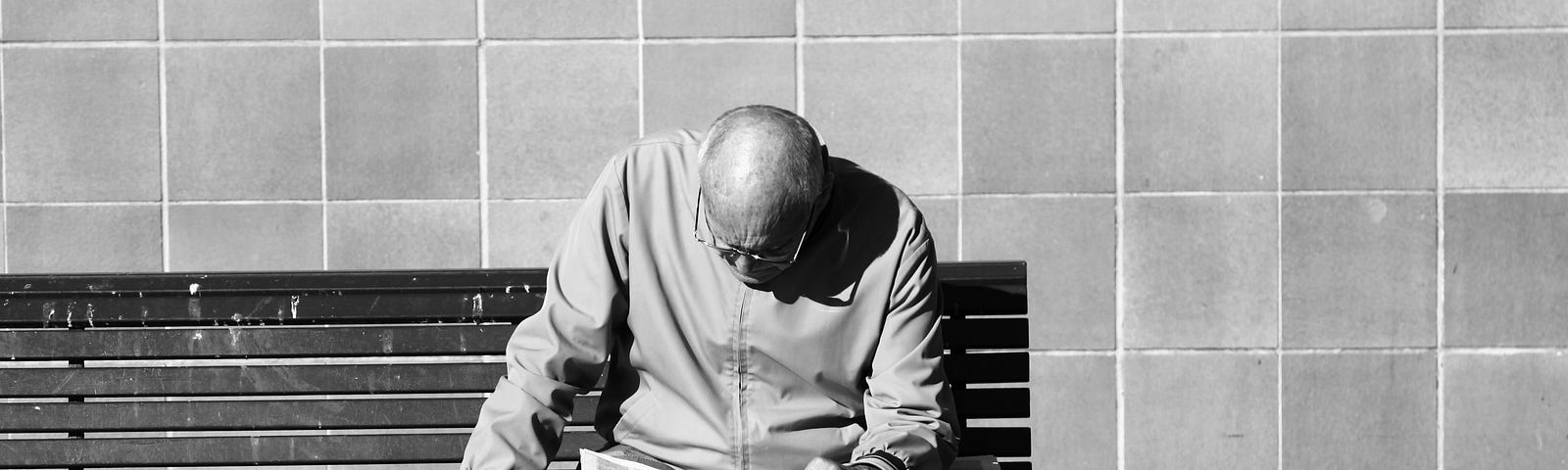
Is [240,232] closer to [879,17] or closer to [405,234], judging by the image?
[405,234]

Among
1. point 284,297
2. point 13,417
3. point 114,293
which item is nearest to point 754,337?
point 284,297

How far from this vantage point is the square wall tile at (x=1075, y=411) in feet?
14.9

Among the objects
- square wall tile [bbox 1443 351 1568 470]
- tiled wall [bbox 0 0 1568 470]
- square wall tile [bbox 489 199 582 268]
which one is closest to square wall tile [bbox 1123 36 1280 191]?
tiled wall [bbox 0 0 1568 470]

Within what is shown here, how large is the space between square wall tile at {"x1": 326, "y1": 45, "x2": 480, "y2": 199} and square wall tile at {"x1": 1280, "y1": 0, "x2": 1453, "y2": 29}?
8.95 feet

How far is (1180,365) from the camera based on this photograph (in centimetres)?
452

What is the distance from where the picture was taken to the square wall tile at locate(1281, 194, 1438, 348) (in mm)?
4438

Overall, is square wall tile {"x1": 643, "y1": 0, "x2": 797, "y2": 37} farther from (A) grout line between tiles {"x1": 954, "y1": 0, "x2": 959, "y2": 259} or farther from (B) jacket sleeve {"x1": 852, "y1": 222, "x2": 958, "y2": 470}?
(B) jacket sleeve {"x1": 852, "y1": 222, "x2": 958, "y2": 470}

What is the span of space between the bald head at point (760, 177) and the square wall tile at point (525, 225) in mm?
2328

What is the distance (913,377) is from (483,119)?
245 centimetres

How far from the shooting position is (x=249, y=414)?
10.7 ft

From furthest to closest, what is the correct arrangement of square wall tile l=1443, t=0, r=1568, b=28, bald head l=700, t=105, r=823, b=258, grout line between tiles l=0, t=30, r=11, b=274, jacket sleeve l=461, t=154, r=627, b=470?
grout line between tiles l=0, t=30, r=11, b=274 → square wall tile l=1443, t=0, r=1568, b=28 → jacket sleeve l=461, t=154, r=627, b=470 → bald head l=700, t=105, r=823, b=258

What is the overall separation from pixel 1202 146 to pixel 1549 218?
118 cm

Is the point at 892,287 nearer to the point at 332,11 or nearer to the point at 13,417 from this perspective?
the point at 13,417

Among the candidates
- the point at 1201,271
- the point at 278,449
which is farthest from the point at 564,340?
the point at 1201,271
